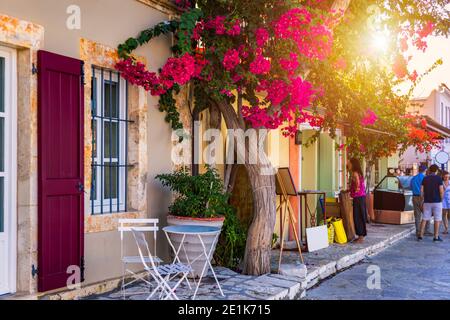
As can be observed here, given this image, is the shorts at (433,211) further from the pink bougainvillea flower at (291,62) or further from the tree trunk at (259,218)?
the pink bougainvillea flower at (291,62)

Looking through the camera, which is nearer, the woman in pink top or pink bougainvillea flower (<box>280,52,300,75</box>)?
pink bougainvillea flower (<box>280,52,300,75</box>)

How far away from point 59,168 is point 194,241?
1942mm

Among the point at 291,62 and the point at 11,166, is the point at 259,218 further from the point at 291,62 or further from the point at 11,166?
the point at 11,166

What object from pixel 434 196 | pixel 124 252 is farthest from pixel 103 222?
pixel 434 196

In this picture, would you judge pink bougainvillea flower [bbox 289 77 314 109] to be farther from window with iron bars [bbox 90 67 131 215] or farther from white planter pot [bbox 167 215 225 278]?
window with iron bars [bbox 90 67 131 215]

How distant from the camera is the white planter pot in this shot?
21.7 ft

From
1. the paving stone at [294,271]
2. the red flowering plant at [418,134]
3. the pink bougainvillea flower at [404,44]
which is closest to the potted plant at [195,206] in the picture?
the paving stone at [294,271]

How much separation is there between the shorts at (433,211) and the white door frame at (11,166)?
32.0 feet

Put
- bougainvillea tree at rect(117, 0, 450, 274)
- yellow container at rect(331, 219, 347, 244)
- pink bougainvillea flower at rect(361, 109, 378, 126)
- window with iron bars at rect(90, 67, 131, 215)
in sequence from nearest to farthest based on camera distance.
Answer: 1. window with iron bars at rect(90, 67, 131, 215)
2. bougainvillea tree at rect(117, 0, 450, 274)
3. pink bougainvillea flower at rect(361, 109, 378, 126)
4. yellow container at rect(331, 219, 347, 244)

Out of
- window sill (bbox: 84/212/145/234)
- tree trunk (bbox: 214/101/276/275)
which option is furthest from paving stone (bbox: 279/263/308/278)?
window sill (bbox: 84/212/145/234)

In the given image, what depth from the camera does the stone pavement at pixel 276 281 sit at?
6125 mm

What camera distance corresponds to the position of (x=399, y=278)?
811cm

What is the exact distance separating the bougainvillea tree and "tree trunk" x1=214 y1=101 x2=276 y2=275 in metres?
0.01

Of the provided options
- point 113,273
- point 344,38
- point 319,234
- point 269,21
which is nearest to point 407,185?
point 319,234
